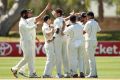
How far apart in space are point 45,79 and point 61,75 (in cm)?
231

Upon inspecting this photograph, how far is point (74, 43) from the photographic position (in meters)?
22.8

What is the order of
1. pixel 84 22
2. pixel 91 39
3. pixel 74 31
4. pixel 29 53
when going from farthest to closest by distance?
1. pixel 84 22
2. pixel 29 53
3. pixel 91 39
4. pixel 74 31

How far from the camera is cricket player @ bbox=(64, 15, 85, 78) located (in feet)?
74.6

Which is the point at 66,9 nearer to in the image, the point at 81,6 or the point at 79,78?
the point at 81,6

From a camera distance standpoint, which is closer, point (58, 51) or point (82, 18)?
point (58, 51)

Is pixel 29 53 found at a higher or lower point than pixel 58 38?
lower

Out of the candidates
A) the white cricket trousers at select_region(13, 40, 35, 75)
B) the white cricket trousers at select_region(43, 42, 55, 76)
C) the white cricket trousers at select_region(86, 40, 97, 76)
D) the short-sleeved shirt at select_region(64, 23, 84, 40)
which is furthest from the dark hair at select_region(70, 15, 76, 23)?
the white cricket trousers at select_region(13, 40, 35, 75)

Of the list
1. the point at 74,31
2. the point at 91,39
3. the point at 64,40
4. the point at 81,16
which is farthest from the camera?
the point at 81,16

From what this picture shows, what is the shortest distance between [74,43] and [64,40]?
0.63 meters

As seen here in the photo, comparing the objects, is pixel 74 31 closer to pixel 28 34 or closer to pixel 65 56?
pixel 65 56

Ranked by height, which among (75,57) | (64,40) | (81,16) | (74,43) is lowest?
(75,57)

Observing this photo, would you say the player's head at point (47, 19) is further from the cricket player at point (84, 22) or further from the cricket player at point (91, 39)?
the cricket player at point (91, 39)

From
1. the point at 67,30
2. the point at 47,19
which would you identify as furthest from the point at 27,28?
the point at 67,30

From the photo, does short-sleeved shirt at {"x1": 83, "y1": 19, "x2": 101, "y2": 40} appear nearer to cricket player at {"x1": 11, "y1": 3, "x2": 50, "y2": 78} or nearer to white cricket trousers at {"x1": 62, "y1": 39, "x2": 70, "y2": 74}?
white cricket trousers at {"x1": 62, "y1": 39, "x2": 70, "y2": 74}
